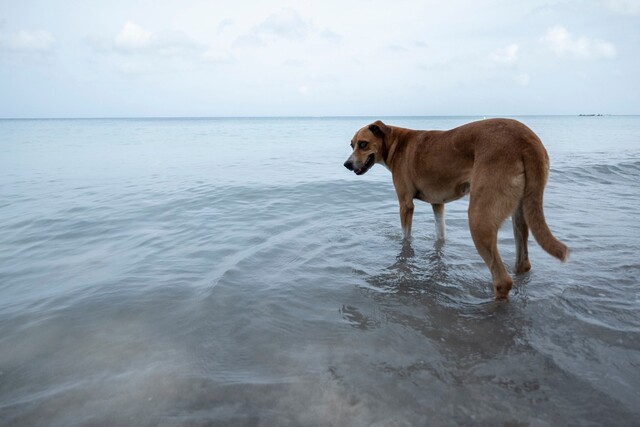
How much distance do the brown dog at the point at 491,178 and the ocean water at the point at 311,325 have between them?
673mm

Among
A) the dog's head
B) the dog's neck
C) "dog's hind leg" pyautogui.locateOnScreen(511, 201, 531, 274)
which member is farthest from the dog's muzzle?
"dog's hind leg" pyautogui.locateOnScreen(511, 201, 531, 274)

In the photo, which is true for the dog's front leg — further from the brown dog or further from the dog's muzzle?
the dog's muzzle

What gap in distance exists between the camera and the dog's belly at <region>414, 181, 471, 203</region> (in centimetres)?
489

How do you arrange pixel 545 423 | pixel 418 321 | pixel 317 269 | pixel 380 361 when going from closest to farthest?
pixel 545 423 → pixel 380 361 → pixel 418 321 → pixel 317 269

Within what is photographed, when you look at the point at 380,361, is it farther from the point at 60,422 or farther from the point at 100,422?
the point at 60,422

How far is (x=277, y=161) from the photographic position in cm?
1945

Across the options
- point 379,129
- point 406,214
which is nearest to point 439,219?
point 406,214

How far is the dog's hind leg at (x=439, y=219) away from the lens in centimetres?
602

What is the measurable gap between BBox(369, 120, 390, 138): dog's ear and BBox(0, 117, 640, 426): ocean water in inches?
69.8

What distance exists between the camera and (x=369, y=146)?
6.31 meters

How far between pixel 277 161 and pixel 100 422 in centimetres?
1733

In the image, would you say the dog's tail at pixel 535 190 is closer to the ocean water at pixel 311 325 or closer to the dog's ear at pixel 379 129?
the ocean water at pixel 311 325

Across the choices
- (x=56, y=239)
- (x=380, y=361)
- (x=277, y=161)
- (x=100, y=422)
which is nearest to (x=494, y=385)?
(x=380, y=361)

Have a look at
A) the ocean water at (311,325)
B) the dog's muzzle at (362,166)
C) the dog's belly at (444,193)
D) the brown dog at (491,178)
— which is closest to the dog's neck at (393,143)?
the dog's muzzle at (362,166)
